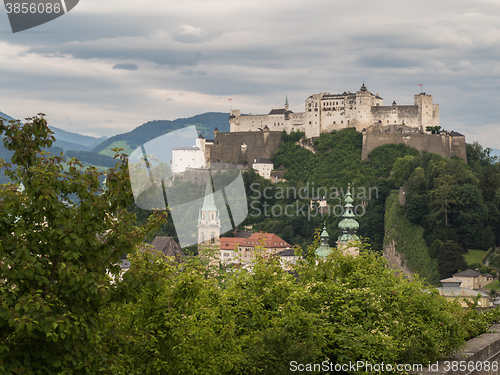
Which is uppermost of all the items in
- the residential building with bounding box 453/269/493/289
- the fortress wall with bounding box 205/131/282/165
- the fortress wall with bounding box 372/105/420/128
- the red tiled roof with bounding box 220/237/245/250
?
the fortress wall with bounding box 372/105/420/128

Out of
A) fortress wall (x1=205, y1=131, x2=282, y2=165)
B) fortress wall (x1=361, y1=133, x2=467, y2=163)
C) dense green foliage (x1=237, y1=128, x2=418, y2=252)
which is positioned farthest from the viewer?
fortress wall (x1=205, y1=131, x2=282, y2=165)

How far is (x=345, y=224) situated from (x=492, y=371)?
35.9 metres

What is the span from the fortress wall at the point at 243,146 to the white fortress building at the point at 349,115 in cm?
164

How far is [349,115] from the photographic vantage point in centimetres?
8100

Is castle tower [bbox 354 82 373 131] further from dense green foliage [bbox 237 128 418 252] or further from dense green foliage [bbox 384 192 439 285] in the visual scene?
dense green foliage [bbox 384 192 439 285]

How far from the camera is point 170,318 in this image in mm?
9070

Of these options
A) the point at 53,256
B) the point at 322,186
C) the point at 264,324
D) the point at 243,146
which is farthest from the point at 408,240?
the point at 53,256

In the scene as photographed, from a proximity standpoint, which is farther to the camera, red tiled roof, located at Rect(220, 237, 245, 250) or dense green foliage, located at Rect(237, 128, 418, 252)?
dense green foliage, located at Rect(237, 128, 418, 252)

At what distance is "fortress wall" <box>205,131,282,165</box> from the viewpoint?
8725cm

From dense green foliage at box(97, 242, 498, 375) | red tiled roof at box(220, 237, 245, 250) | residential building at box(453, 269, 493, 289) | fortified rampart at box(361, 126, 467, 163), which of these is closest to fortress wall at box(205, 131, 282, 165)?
fortified rampart at box(361, 126, 467, 163)

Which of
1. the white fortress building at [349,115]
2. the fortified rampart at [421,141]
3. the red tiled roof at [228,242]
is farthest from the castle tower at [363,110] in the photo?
the red tiled roof at [228,242]

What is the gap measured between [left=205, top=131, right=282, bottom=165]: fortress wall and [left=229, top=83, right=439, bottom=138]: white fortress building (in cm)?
164

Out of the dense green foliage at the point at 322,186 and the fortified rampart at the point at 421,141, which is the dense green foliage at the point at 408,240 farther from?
the fortified rampart at the point at 421,141

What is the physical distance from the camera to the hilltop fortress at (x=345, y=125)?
7669 cm
